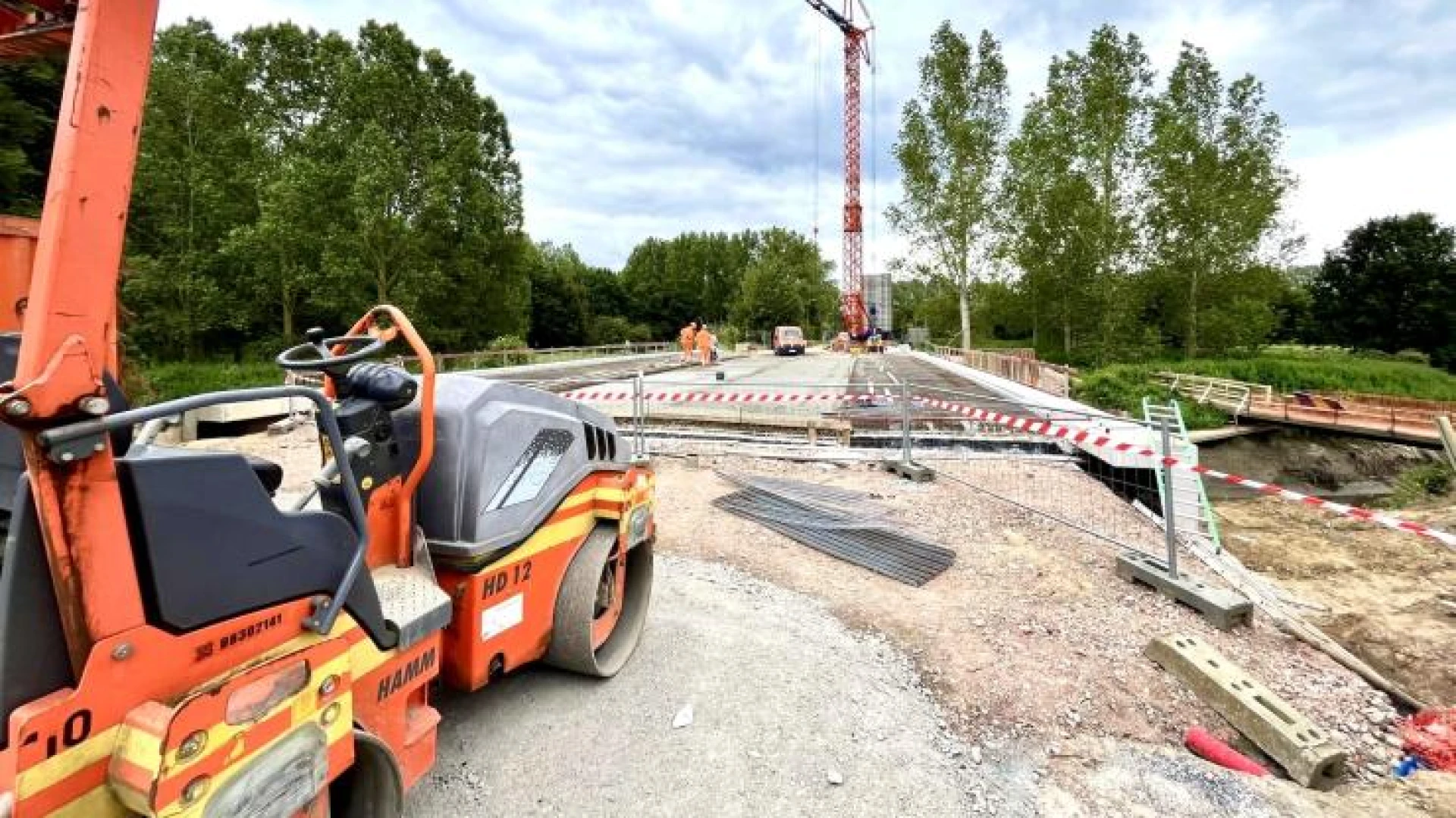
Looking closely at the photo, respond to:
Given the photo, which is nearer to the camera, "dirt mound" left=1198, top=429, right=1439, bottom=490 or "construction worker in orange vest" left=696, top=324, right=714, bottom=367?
"dirt mound" left=1198, top=429, right=1439, bottom=490

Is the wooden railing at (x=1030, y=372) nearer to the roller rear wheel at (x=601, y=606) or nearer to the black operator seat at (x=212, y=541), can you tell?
the roller rear wheel at (x=601, y=606)

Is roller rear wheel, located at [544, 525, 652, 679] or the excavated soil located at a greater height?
roller rear wheel, located at [544, 525, 652, 679]

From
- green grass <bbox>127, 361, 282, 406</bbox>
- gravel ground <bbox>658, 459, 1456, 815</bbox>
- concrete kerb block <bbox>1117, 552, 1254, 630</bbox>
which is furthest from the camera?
green grass <bbox>127, 361, 282, 406</bbox>

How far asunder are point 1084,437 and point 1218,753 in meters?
5.45

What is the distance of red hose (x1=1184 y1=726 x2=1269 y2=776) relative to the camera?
3.52 meters

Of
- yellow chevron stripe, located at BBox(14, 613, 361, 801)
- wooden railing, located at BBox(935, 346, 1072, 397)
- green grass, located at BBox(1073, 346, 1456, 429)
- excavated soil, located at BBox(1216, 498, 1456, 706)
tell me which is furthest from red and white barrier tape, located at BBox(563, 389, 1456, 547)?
green grass, located at BBox(1073, 346, 1456, 429)

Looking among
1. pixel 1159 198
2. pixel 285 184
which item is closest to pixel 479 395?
pixel 285 184

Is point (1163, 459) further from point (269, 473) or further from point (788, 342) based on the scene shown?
point (788, 342)

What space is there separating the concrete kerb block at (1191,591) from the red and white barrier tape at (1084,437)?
0.89 metres

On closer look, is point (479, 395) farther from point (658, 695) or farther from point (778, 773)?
point (778, 773)

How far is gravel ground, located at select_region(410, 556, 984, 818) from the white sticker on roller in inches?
24.2

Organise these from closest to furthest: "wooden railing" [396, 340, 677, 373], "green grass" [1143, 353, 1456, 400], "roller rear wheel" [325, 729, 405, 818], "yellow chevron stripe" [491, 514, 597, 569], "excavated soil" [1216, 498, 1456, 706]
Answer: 1. "roller rear wheel" [325, 729, 405, 818]
2. "yellow chevron stripe" [491, 514, 597, 569]
3. "excavated soil" [1216, 498, 1456, 706]
4. "wooden railing" [396, 340, 677, 373]
5. "green grass" [1143, 353, 1456, 400]

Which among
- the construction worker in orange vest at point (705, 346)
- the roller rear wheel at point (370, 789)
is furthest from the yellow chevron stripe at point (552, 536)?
the construction worker in orange vest at point (705, 346)

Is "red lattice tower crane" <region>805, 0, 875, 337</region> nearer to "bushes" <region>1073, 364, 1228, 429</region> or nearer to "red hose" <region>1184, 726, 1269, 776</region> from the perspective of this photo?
"bushes" <region>1073, 364, 1228, 429</region>
